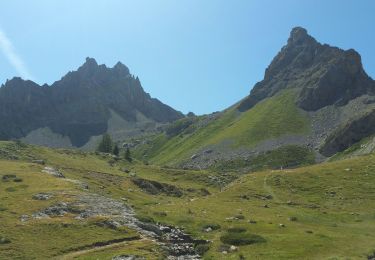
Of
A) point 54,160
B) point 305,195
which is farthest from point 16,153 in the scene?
point 305,195

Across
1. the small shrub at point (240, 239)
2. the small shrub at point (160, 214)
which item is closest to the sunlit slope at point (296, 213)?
the small shrub at point (240, 239)

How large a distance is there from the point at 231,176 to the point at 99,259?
10054cm

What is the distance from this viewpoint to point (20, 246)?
49.9 m

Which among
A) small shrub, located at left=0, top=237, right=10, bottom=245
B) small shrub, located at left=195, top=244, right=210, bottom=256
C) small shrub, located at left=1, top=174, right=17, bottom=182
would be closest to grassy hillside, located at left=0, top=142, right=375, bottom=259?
small shrub, located at left=0, top=237, right=10, bottom=245

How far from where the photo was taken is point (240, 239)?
2156 inches

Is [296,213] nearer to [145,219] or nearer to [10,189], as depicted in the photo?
[145,219]

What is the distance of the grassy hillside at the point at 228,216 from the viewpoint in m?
50.4

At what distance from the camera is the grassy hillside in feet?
165

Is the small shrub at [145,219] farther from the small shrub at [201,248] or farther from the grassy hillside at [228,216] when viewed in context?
the small shrub at [201,248]

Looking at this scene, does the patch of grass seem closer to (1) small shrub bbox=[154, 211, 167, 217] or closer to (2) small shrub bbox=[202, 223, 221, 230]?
(1) small shrub bbox=[154, 211, 167, 217]

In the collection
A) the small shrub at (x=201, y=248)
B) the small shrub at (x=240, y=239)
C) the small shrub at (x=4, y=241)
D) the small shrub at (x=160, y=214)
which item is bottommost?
the small shrub at (x=4, y=241)

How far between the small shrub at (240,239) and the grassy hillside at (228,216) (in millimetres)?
109

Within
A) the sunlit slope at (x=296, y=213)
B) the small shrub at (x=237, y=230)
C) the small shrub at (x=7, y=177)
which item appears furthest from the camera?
the small shrub at (x=7, y=177)

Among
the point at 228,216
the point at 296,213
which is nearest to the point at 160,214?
the point at 228,216
